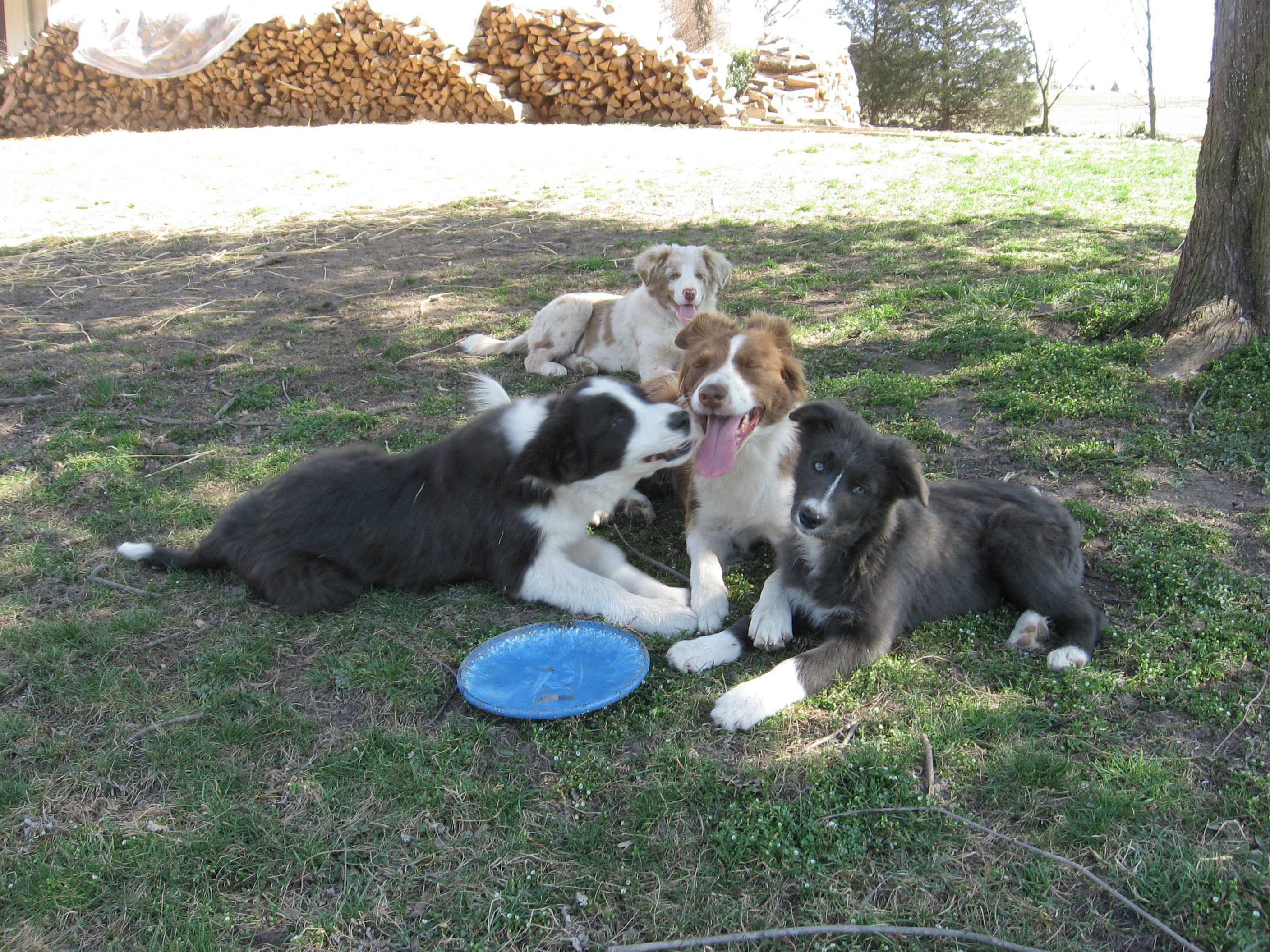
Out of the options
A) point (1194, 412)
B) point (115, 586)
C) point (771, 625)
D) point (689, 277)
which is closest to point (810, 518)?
point (771, 625)

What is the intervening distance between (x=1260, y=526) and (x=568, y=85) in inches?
661

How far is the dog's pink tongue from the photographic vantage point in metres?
4.29

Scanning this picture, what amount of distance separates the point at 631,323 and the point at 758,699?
4643 millimetres

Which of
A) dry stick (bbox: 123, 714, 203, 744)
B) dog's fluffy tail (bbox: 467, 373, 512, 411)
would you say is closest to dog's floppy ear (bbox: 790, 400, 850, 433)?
dog's fluffy tail (bbox: 467, 373, 512, 411)

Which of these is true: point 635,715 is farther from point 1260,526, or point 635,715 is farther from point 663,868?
point 1260,526

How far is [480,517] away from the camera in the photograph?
163 inches

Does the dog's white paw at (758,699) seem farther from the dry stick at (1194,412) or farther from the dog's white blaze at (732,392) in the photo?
the dry stick at (1194,412)

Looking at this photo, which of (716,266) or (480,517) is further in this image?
(716,266)

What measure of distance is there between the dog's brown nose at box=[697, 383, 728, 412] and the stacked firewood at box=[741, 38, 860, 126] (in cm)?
1711

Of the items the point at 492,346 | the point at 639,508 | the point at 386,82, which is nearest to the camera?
the point at 639,508

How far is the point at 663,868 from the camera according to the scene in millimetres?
2656

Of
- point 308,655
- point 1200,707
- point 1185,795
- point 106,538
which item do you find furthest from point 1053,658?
point 106,538

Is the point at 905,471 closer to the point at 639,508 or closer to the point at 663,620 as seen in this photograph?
the point at 663,620

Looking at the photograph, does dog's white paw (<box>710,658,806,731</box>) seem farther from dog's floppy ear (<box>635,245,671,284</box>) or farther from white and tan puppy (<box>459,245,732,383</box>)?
dog's floppy ear (<box>635,245,671,284</box>)
